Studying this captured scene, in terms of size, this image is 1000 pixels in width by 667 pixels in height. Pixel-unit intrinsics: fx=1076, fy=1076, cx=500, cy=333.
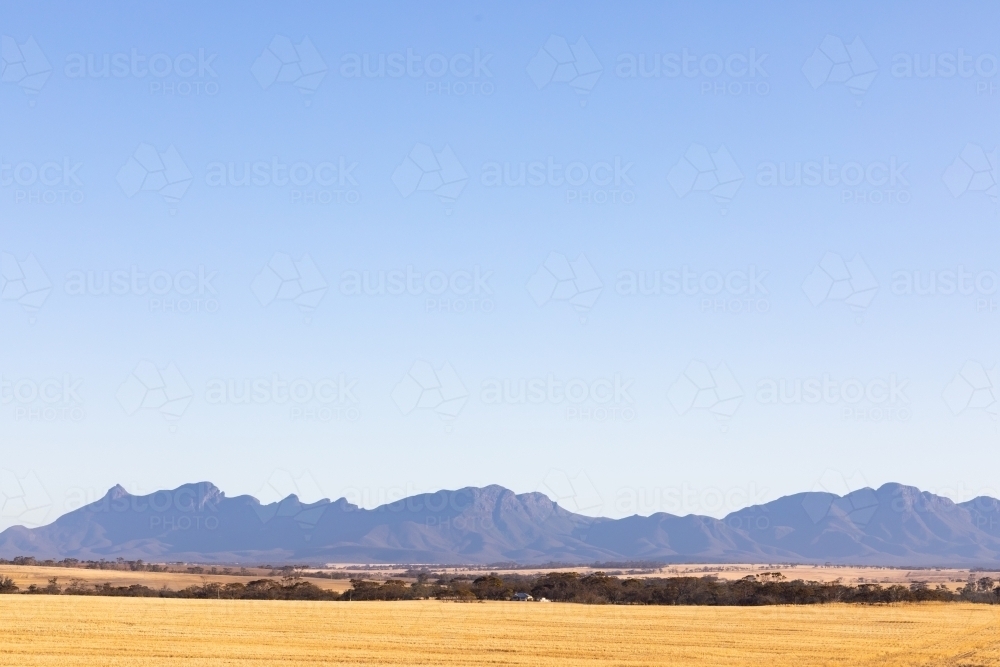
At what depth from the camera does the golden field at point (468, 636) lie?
3959 cm

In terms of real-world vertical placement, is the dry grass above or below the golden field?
above

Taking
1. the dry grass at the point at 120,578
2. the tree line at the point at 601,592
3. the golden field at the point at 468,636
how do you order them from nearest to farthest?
1. the golden field at the point at 468,636
2. the tree line at the point at 601,592
3. the dry grass at the point at 120,578

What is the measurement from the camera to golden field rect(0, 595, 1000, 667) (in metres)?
39.6

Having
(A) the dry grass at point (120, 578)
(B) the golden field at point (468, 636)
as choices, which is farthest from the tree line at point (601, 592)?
(A) the dry grass at point (120, 578)

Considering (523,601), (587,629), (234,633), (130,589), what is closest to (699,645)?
(587,629)

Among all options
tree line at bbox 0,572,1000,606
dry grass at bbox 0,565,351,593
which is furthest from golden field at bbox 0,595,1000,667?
dry grass at bbox 0,565,351,593

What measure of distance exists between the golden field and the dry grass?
51.7m

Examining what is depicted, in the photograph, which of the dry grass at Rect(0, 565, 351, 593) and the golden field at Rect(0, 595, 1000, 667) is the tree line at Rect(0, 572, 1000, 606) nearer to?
the golden field at Rect(0, 595, 1000, 667)

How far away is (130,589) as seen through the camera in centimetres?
9662

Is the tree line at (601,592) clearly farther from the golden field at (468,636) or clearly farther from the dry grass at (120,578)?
the dry grass at (120,578)

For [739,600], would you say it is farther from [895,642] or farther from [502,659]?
[502,659]

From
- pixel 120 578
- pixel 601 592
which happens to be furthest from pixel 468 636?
pixel 120 578

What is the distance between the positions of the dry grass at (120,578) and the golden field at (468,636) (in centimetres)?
5172

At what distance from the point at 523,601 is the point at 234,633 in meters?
42.1
